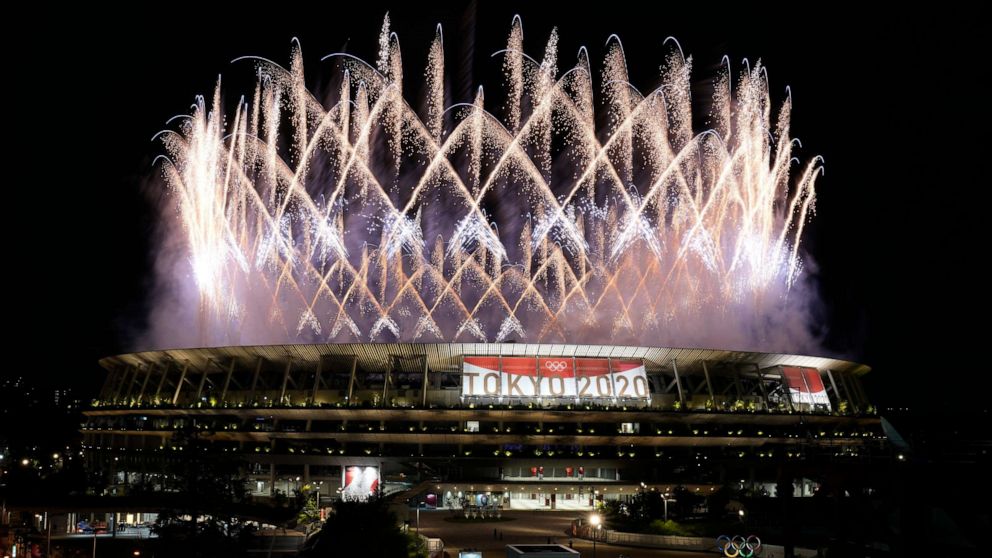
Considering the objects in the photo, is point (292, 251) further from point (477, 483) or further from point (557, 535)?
point (557, 535)

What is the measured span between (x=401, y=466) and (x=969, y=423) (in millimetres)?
126636

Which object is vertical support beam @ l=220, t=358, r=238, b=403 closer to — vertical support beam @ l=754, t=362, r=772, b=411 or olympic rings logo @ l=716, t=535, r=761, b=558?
Result: vertical support beam @ l=754, t=362, r=772, b=411

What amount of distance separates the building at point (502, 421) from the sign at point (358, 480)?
12 centimetres

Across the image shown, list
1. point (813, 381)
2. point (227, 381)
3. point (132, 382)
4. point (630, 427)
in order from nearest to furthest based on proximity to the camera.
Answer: point (630, 427), point (227, 381), point (813, 381), point (132, 382)

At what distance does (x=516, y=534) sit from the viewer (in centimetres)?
5653

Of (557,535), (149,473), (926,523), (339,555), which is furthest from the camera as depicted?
(149,473)

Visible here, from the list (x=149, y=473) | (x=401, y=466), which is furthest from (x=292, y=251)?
(x=149, y=473)

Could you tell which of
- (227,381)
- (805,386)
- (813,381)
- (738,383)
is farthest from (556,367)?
(227,381)

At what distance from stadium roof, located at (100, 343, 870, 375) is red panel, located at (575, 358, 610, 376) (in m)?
0.66

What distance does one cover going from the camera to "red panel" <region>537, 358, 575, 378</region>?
266ft

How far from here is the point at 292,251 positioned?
7594cm

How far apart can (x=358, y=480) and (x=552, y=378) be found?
745 inches

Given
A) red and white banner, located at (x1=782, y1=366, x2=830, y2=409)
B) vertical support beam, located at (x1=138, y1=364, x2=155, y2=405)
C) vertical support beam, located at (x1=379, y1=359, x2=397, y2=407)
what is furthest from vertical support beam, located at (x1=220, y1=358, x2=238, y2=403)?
red and white banner, located at (x1=782, y1=366, x2=830, y2=409)

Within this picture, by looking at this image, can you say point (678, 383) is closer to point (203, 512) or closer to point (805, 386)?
point (805, 386)
